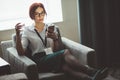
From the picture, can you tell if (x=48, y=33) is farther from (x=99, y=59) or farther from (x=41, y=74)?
(x=99, y=59)

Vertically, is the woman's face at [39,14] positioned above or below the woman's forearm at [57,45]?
above

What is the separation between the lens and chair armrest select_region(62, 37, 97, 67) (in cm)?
365

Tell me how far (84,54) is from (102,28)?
1.01 m

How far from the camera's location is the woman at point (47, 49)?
143 inches

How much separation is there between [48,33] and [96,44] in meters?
1.08

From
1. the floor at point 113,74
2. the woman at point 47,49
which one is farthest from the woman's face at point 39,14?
the floor at point 113,74

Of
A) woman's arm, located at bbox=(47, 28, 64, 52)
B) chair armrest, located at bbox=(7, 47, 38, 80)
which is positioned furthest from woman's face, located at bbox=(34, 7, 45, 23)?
chair armrest, located at bbox=(7, 47, 38, 80)

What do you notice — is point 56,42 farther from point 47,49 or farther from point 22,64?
point 22,64

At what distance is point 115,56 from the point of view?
4754 mm

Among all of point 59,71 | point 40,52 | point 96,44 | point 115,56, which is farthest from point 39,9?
point 115,56

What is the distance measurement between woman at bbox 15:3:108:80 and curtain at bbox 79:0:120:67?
699 mm

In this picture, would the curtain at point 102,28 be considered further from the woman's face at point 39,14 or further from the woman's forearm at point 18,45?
the woman's forearm at point 18,45

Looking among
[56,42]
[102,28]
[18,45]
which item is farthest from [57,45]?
[102,28]

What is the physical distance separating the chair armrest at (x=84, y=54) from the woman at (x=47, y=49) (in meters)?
0.10
